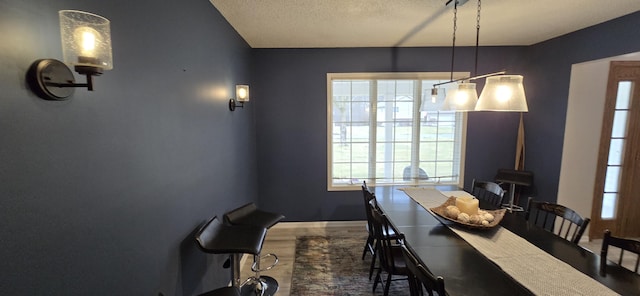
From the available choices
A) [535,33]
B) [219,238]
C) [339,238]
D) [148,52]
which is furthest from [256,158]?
[535,33]

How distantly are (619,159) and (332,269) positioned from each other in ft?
12.1

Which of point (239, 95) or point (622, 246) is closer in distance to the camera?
point (622, 246)

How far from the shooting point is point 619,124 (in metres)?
3.33

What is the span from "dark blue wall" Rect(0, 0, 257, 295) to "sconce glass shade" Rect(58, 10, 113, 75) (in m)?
0.08

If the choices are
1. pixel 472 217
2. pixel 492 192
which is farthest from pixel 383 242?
pixel 492 192

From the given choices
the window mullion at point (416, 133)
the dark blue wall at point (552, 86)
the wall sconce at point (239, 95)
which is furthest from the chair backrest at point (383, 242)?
the dark blue wall at point (552, 86)

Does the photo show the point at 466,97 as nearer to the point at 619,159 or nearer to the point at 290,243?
the point at 290,243

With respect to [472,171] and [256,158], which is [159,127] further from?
[472,171]

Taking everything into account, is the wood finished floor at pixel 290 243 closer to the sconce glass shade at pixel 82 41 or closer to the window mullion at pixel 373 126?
the window mullion at pixel 373 126

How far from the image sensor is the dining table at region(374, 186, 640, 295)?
131 cm

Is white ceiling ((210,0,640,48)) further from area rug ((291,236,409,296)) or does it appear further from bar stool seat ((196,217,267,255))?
area rug ((291,236,409,296))

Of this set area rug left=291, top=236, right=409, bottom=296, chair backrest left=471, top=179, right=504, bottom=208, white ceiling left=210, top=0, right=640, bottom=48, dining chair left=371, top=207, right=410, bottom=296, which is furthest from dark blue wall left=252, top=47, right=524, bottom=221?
dining chair left=371, top=207, right=410, bottom=296

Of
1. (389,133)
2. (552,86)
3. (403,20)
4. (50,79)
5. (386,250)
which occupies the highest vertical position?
(403,20)

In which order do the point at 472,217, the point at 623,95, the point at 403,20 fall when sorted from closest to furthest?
the point at 472,217 < the point at 403,20 < the point at 623,95
